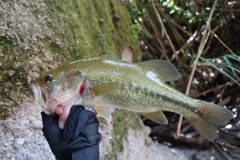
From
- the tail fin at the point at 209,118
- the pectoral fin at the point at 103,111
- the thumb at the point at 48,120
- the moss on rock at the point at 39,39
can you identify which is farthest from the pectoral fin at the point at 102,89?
the moss on rock at the point at 39,39

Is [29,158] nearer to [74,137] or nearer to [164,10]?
[74,137]

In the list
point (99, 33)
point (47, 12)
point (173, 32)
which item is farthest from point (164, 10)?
point (47, 12)

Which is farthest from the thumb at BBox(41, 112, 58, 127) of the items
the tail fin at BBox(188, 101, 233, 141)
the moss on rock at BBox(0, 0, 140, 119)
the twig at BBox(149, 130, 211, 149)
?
the twig at BBox(149, 130, 211, 149)

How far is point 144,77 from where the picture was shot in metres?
1.61

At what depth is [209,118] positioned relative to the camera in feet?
5.67

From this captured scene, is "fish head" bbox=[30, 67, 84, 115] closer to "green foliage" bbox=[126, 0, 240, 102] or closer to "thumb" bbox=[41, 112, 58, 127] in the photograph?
"thumb" bbox=[41, 112, 58, 127]

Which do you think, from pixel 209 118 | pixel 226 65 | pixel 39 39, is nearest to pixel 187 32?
pixel 226 65

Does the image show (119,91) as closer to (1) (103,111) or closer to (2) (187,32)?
(1) (103,111)

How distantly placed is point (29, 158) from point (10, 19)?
2.91 ft

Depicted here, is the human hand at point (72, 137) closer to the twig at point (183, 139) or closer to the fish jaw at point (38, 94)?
the fish jaw at point (38, 94)

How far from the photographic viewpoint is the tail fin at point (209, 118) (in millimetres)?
1700

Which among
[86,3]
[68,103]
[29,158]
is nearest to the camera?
[68,103]

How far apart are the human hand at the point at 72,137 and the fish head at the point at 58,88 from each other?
0.21ft

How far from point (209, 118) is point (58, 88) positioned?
841 mm
